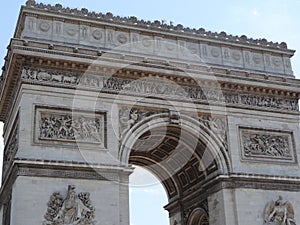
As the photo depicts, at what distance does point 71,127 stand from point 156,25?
569cm

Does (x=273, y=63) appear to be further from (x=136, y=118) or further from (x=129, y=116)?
(x=129, y=116)

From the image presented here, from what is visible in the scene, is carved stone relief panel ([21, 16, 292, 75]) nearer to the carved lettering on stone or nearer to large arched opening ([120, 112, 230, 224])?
large arched opening ([120, 112, 230, 224])

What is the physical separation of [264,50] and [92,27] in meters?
7.47

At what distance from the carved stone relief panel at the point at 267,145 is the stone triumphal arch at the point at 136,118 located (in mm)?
45

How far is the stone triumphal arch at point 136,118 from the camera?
1836 cm

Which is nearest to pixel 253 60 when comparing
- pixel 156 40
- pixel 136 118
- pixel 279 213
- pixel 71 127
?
pixel 156 40

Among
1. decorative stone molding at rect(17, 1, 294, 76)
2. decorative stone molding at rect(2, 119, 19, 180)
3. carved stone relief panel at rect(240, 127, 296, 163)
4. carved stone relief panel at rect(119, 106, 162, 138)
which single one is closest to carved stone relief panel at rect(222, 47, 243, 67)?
decorative stone molding at rect(17, 1, 294, 76)

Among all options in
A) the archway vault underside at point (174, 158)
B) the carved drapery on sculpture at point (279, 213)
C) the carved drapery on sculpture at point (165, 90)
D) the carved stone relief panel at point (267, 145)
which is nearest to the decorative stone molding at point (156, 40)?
the carved drapery on sculpture at point (165, 90)

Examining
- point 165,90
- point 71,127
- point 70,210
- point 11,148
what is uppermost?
point 165,90

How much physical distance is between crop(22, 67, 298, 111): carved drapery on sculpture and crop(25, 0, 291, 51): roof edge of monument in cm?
245

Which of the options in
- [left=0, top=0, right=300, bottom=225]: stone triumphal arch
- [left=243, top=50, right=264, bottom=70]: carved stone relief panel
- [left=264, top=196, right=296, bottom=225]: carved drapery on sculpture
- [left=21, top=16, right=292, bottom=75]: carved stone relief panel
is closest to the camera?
[left=0, top=0, right=300, bottom=225]: stone triumphal arch

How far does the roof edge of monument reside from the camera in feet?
67.3

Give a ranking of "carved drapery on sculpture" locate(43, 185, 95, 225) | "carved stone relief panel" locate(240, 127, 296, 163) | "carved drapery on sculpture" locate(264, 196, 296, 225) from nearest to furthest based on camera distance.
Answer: "carved drapery on sculpture" locate(43, 185, 95, 225) < "carved drapery on sculpture" locate(264, 196, 296, 225) < "carved stone relief panel" locate(240, 127, 296, 163)

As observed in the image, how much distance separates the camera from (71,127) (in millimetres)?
19047
